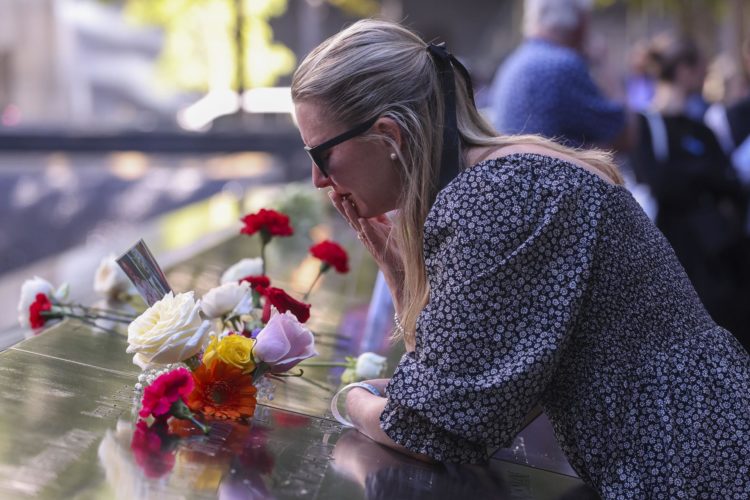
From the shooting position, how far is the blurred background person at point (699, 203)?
5.16m

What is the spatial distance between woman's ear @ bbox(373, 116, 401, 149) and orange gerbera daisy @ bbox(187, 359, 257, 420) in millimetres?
597

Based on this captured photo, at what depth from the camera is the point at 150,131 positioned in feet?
36.2

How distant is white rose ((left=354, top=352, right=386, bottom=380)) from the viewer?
268 cm

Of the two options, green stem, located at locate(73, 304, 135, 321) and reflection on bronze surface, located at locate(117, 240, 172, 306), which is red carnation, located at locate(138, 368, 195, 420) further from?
green stem, located at locate(73, 304, 135, 321)

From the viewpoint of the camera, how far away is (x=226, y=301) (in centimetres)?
261

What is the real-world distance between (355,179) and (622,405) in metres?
0.75

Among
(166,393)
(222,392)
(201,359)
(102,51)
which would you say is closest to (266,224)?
(201,359)

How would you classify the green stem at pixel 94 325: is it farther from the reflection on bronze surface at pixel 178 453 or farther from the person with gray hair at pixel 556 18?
the person with gray hair at pixel 556 18

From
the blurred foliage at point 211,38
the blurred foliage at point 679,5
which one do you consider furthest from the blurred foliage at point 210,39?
the blurred foliage at point 679,5

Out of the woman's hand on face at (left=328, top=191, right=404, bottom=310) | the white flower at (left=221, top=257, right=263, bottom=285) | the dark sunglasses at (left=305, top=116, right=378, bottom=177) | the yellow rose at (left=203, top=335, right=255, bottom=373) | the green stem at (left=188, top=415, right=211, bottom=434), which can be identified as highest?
the dark sunglasses at (left=305, top=116, right=378, bottom=177)

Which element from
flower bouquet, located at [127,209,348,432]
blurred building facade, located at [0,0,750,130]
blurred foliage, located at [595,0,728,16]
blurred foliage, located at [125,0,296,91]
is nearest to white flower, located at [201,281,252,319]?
flower bouquet, located at [127,209,348,432]

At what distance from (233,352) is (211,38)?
1862 cm

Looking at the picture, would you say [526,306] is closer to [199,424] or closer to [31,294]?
[199,424]

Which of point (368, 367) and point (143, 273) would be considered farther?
point (368, 367)
